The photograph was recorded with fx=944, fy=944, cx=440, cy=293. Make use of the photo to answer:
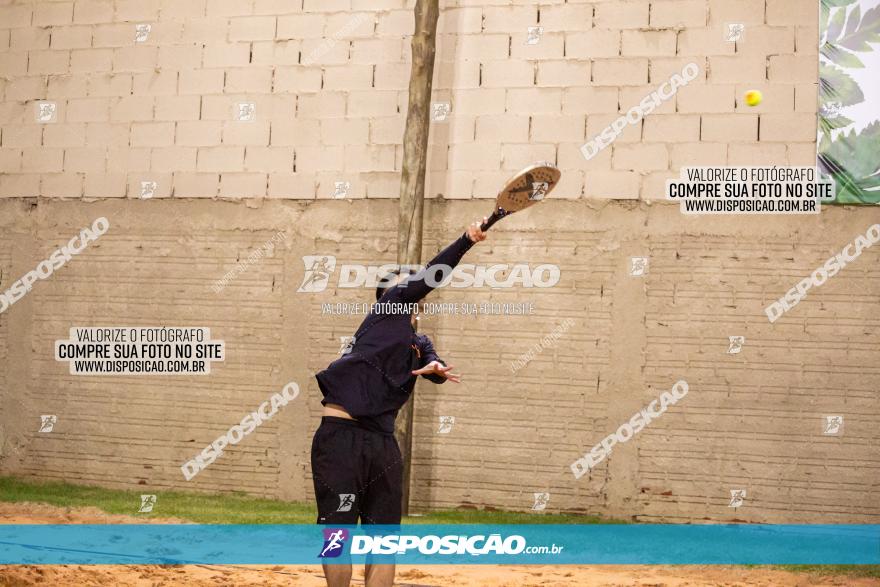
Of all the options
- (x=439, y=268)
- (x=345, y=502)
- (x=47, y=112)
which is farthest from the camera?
(x=47, y=112)

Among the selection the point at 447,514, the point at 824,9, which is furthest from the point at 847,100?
the point at 447,514

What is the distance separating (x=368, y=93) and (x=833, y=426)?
6332mm

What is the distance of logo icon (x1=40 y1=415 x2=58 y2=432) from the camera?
11859mm

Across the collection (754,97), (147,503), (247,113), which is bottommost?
(147,503)

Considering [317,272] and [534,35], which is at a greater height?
[534,35]

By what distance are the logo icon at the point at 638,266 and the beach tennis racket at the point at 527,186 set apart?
14.4 feet

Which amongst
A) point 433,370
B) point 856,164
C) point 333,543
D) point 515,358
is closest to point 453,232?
point 515,358

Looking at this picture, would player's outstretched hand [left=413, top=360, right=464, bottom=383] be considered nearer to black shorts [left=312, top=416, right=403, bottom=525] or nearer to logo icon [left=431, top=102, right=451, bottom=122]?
black shorts [left=312, top=416, right=403, bottom=525]

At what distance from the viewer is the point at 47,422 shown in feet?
38.9

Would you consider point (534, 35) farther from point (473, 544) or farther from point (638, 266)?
point (473, 544)

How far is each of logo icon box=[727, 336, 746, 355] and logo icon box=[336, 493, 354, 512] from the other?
5.67 m

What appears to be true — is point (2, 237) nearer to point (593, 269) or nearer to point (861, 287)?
point (593, 269)

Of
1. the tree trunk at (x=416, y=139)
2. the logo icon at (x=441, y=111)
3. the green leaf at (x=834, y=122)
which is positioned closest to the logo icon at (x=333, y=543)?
the tree trunk at (x=416, y=139)

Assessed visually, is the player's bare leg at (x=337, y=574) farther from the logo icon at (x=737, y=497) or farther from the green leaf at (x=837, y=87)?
the green leaf at (x=837, y=87)
